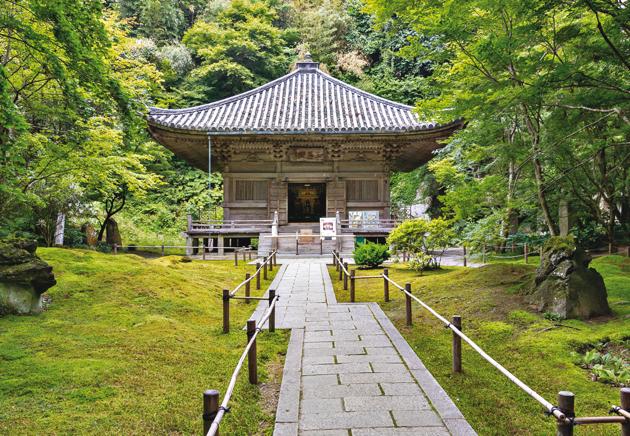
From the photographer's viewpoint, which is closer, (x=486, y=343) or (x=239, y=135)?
(x=486, y=343)

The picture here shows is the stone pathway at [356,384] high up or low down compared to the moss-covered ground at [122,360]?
down

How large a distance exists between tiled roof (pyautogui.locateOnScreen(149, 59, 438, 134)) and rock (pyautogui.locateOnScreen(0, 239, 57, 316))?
10.9 meters

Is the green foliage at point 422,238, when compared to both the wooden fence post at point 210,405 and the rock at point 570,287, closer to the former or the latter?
the rock at point 570,287

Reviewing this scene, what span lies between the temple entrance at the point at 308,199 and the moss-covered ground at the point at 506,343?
1140cm

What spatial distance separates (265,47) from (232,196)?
19731 mm

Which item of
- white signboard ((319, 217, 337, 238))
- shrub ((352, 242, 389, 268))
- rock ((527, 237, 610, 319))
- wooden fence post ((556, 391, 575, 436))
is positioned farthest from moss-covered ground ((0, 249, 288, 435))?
white signboard ((319, 217, 337, 238))

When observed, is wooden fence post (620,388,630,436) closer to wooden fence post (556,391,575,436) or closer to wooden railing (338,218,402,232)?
wooden fence post (556,391,575,436)

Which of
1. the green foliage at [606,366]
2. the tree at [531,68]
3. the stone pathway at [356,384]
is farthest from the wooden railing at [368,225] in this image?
the green foliage at [606,366]

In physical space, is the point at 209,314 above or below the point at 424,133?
below

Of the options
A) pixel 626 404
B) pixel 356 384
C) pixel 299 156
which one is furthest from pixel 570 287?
pixel 299 156

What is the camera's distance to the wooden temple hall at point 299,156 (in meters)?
16.2

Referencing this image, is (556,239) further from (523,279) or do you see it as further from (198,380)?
(198,380)

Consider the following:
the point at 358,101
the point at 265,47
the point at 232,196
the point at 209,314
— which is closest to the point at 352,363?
the point at 209,314

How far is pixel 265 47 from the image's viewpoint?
3259 cm
